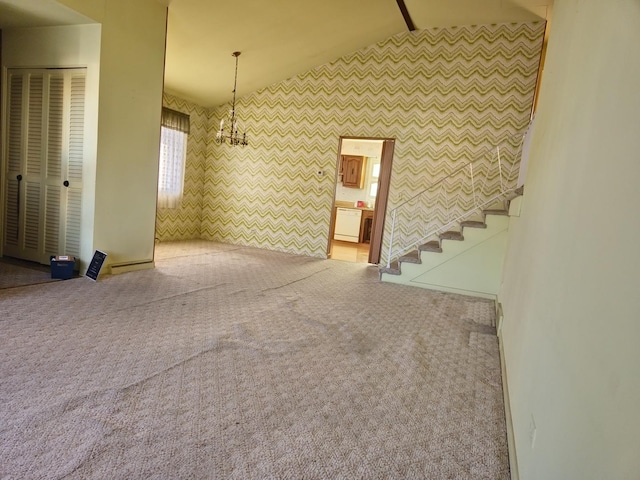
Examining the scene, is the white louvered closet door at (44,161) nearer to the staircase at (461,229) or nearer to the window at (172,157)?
the window at (172,157)

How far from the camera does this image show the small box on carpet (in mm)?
3961

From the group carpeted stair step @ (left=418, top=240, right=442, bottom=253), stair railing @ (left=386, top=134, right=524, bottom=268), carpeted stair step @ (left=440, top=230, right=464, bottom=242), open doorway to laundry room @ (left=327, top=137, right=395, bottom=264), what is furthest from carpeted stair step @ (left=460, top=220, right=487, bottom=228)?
open doorway to laundry room @ (left=327, top=137, right=395, bottom=264)

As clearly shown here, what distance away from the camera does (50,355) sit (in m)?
2.36

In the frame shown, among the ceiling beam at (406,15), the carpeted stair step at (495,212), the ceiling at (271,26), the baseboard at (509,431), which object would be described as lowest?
the baseboard at (509,431)

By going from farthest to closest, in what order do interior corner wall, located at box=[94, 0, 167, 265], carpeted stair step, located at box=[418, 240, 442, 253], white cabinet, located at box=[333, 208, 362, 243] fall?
white cabinet, located at box=[333, 208, 362, 243] < carpeted stair step, located at box=[418, 240, 442, 253] < interior corner wall, located at box=[94, 0, 167, 265]

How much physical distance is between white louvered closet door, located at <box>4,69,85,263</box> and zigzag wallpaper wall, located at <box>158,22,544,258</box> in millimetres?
2528

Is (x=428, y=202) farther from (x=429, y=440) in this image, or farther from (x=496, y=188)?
(x=429, y=440)

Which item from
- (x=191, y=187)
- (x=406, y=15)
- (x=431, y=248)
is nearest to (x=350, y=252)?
→ (x=431, y=248)

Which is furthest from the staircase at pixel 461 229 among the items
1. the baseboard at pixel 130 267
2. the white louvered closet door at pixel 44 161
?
the white louvered closet door at pixel 44 161

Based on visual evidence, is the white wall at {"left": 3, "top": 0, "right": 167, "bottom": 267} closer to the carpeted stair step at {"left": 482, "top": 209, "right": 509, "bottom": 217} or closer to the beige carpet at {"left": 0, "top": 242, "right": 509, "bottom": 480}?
the beige carpet at {"left": 0, "top": 242, "right": 509, "bottom": 480}

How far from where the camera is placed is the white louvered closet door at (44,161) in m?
4.18

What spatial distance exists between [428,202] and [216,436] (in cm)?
526

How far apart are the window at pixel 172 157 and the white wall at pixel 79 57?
2.24m

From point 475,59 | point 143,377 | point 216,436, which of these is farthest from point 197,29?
point 216,436
